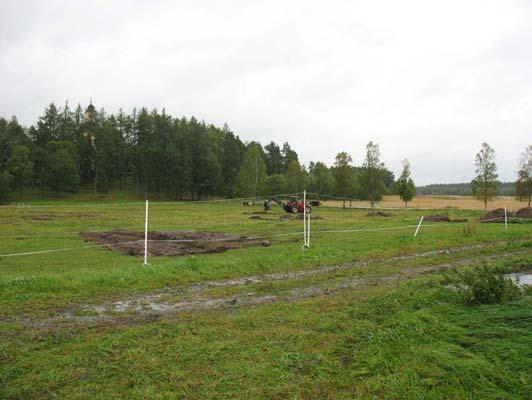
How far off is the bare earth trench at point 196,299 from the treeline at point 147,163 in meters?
46.5

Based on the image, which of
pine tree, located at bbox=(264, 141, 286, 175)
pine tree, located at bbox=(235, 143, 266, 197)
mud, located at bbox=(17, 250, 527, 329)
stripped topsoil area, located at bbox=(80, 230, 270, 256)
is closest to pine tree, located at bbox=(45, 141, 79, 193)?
pine tree, located at bbox=(235, 143, 266, 197)

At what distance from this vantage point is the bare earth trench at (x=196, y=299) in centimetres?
611

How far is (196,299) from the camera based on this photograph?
729cm

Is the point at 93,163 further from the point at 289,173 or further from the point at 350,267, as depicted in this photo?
the point at 350,267

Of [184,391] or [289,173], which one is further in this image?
[289,173]

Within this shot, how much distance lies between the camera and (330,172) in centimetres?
6538

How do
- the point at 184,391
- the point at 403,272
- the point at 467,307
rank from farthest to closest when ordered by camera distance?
the point at 403,272 < the point at 467,307 < the point at 184,391

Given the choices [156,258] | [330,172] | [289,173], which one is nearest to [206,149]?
[289,173]

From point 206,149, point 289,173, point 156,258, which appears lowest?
point 156,258

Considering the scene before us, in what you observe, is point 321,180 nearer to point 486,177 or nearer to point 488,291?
point 486,177

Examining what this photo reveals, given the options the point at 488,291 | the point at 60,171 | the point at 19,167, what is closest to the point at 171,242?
the point at 488,291

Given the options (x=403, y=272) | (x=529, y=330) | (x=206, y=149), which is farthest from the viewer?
(x=206, y=149)

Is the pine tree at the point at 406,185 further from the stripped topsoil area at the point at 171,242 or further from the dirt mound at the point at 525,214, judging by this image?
the stripped topsoil area at the point at 171,242

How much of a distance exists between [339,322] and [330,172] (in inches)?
2395
